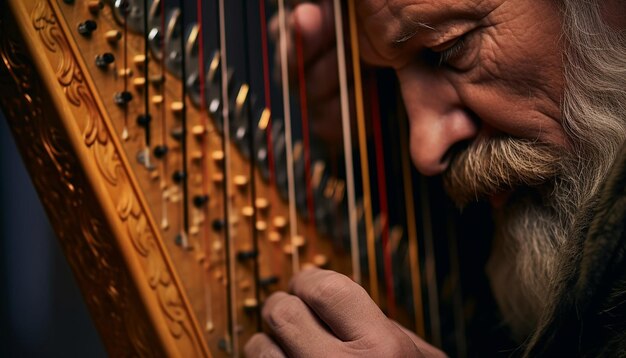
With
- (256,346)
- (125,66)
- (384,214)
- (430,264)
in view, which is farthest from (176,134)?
(430,264)

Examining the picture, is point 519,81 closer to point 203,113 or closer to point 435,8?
point 435,8

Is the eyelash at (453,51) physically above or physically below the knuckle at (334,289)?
above

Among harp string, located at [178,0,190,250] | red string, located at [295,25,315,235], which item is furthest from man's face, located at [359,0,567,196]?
harp string, located at [178,0,190,250]

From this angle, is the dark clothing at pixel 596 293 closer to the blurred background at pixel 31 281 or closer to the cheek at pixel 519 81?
the cheek at pixel 519 81

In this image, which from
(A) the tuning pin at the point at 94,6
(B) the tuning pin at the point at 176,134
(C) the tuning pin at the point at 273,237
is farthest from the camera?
(C) the tuning pin at the point at 273,237

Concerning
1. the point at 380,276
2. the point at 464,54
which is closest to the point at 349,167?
the point at 464,54

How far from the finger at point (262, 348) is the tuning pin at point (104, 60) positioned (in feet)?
1.51

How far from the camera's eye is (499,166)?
1.07 m

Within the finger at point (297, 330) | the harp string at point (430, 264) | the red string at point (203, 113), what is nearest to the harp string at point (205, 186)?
the red string at point (203, 113)

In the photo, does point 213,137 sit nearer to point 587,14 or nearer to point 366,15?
point 366,15

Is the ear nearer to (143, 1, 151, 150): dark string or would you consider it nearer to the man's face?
the man's face

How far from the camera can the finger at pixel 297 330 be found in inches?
35.3

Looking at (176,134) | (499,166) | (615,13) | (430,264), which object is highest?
(615,13)

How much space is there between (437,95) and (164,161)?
0.45m
